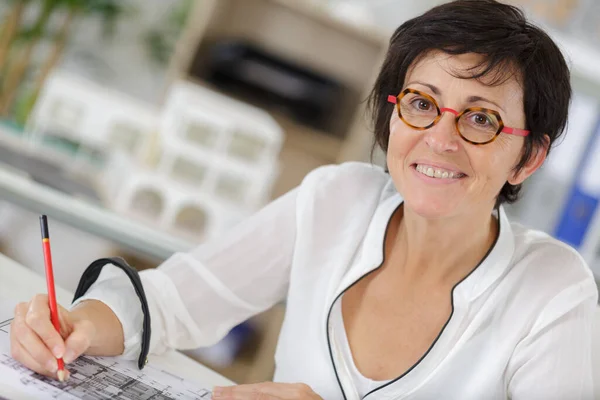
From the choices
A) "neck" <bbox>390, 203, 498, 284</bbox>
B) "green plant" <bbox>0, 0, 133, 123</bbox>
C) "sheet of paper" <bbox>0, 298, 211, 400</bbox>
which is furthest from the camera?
"green plant" <bbox>0, 0, 133, 123</bbox>

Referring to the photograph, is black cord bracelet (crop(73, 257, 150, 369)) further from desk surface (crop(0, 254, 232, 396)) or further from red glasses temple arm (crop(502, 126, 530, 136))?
red glasses temple arm (crop(502, 126, 530, 136))

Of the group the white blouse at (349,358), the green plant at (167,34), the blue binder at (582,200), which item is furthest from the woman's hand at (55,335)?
the green plant at (167,34)

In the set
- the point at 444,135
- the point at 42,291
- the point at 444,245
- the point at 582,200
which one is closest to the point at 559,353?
the point at 444,245

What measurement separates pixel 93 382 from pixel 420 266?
0.52 meters

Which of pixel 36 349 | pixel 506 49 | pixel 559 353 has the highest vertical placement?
pixel 506 49

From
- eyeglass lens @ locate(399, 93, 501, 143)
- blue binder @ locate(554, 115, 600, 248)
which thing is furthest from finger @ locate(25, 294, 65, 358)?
blue binder @ locate(554, 115, 600, 248)

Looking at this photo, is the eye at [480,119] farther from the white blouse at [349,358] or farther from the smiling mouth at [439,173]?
the white blouse at [349,358]

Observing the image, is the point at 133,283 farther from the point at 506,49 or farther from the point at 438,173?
the point at 506,49

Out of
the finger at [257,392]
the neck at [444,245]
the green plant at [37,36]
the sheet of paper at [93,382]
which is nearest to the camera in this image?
the sheet of paper at [93,382]

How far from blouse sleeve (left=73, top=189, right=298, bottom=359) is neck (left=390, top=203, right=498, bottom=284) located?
19 centimetres

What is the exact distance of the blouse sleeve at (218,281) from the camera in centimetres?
109

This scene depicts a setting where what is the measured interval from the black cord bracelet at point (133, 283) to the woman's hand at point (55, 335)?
0.10 feet

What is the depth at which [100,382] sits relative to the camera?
863 millimetres

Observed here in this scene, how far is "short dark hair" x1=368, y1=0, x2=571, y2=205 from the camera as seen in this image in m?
1.01
